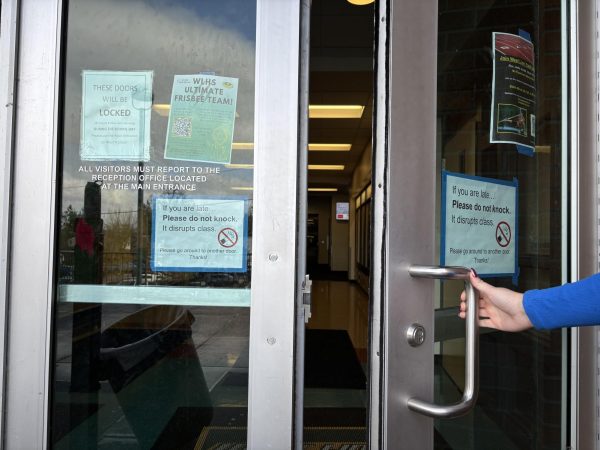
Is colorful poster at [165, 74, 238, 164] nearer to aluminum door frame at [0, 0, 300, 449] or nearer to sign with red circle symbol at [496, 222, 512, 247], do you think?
aluminum door frame at [0, 0, 300, 449]

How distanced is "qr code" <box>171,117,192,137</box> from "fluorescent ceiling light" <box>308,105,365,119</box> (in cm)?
598

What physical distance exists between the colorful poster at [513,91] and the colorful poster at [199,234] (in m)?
0.87

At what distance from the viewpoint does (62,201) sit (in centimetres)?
131

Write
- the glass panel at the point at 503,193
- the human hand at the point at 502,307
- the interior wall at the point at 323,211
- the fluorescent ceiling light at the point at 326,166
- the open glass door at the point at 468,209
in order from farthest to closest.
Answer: the interior wall at the point at 323,211 → the fluorescent ceiling light at the point at 326,166 → the glass panel at the point at 503,193 → the open glass door at the point at 468,209 → the human hand at the point at 502,307

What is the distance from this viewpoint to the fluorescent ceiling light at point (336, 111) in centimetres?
708

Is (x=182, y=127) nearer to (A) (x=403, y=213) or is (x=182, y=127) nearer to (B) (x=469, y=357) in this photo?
(A) (x=403, y=213)

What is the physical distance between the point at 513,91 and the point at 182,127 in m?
1.06

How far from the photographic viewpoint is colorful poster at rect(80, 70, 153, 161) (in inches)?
52.1

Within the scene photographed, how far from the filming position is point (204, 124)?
1312 mm

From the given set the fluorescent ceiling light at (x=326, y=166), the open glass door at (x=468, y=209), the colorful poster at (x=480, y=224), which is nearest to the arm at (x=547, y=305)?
the open glass door at (x=468, y=209)

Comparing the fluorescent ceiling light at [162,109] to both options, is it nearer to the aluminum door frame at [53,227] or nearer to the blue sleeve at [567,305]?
the aluminum door frame at [53,227]

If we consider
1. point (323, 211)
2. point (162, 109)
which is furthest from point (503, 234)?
point (323, 211)

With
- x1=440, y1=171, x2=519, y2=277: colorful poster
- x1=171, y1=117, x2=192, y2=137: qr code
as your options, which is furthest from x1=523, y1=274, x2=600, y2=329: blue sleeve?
x1=171, y1=117, x2=192, y2=137: qr code

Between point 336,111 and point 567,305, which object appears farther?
point 336,111
